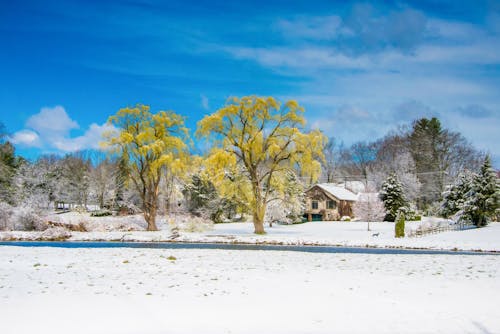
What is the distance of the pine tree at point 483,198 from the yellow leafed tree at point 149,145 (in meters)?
28.1

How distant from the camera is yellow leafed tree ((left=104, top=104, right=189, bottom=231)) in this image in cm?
4238

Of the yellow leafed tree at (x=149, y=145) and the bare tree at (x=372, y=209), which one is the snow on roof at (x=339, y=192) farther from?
the yellow leafed tree at (x=149, y=145)

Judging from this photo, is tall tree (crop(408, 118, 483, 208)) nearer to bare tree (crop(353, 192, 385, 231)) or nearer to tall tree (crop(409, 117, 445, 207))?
tall tree (crop(409, 117, 445, 207))

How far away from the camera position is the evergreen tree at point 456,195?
45088mm

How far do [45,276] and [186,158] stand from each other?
32.4 metres

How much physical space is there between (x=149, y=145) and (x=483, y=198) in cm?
3223

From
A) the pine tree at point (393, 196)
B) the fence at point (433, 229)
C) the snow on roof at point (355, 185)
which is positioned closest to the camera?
the fence at point (433, 229)

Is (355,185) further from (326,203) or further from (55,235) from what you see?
(55,235)

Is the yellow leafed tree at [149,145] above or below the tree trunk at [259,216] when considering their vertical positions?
above

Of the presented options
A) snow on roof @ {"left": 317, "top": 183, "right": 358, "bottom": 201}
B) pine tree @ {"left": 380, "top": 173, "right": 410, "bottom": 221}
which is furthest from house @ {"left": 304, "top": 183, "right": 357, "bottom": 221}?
pine tree @ {"left": 380, "top": 173, "right": 410, "bottom": 221}

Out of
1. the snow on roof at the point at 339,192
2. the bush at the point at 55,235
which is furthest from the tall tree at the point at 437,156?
the bush at the point at 55,235

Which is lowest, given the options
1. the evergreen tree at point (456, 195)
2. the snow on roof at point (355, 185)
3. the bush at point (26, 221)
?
the bush at point (26, 221)

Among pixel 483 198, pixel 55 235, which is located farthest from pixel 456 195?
pixel 55 235

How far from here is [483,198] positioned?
3950cm
